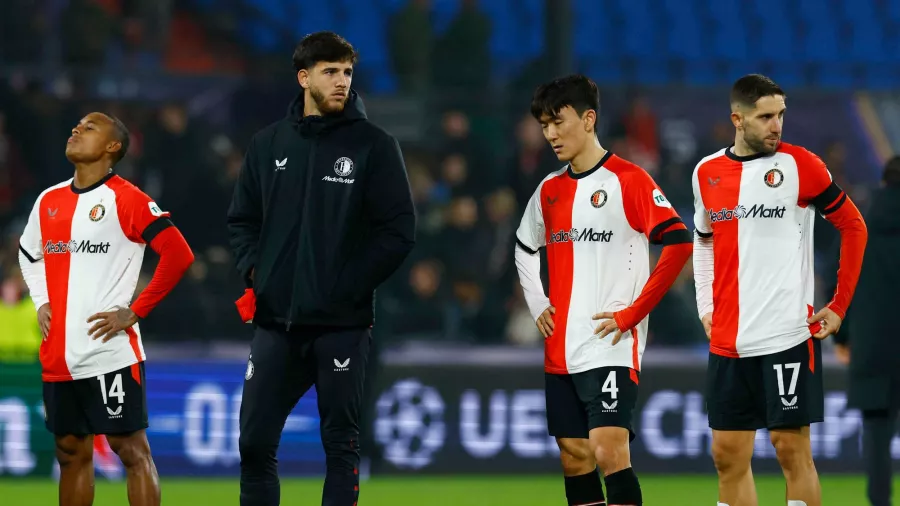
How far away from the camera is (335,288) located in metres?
6.04

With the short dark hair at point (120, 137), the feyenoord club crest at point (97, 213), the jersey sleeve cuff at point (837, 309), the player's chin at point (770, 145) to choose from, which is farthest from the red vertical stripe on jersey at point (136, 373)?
the jersey sleeve cuff at point (837, 309)

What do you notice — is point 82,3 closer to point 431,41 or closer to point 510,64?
point 431,41

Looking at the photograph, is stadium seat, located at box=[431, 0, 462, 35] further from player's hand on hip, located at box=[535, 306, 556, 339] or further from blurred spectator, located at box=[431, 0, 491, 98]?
player's hand on hip, located at box=[535, 306, 556, 339]

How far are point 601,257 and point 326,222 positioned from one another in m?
1.22

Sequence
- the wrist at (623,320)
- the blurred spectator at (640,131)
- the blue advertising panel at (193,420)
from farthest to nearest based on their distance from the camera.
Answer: the blurred spectator at (640,131)
the blue advertising panel at (193,420)
the wrist at (623,320)

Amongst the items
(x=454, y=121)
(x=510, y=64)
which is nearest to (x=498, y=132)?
(x=454, y=121)

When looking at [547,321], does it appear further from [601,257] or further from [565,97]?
[565,97]

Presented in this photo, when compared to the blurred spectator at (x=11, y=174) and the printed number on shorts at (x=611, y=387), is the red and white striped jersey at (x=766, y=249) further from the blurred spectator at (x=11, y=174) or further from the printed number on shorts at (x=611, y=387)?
the blurred spectator at (x=11, y=174)

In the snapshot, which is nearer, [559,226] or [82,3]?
[559,226]

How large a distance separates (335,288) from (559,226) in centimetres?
111

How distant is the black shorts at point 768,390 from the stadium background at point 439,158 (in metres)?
2.89

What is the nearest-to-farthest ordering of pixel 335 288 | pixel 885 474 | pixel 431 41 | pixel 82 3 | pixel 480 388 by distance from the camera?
pixel 335 288 < pixel 885 474 < pixel 480 388 < pixel 82 3 < pixel 431 41

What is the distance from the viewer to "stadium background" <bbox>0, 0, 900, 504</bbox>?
11.3 m

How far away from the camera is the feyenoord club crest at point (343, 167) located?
6102 mm
